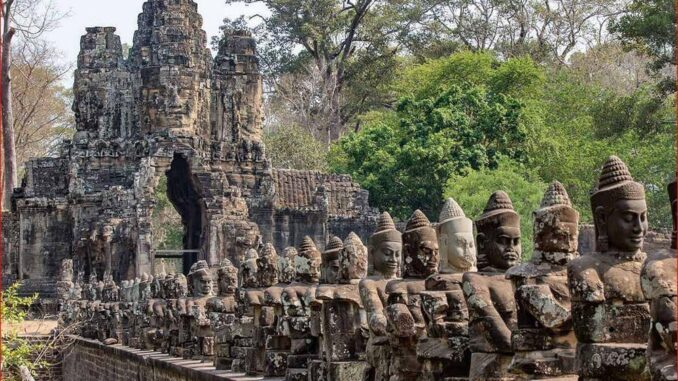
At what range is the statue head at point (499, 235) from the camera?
28.1ft

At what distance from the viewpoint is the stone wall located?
15.3 metres

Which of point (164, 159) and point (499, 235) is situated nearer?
point (499, 235)

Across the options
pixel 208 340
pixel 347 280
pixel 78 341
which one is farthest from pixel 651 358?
pixel 78 341

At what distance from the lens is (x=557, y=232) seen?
763 centimetres

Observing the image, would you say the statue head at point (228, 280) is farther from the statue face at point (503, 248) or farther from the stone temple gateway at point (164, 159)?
the stone temple gateway at point (164, 159)

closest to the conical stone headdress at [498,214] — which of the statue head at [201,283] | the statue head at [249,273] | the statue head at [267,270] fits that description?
the statue head at [267,270]

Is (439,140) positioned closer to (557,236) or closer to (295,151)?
(295,151)

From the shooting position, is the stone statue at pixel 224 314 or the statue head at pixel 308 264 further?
the stone statue at pixel 224 314

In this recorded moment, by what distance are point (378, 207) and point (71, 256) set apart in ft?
27.1

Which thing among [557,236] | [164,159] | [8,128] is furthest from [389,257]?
[8,128]

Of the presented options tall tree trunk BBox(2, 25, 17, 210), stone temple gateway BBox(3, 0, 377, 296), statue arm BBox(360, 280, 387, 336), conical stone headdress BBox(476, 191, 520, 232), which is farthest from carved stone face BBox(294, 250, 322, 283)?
tall tree trunk BBox(2, 25, 17, 210)

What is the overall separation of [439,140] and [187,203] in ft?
25.0

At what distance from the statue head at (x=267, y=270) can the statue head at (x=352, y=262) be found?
9.90 ft

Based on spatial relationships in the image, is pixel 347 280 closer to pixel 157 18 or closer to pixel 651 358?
pixel 651 358
